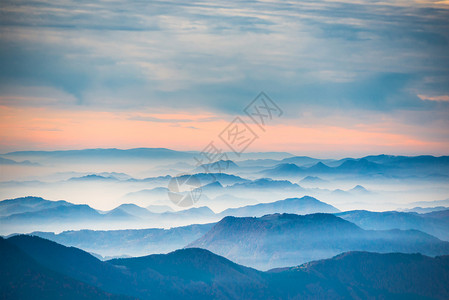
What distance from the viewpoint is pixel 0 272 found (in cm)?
19950

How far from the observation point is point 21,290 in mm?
195000

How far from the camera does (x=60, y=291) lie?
19912cm

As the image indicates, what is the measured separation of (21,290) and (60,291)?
383 inches

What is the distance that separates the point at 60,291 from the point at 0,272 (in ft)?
52.2

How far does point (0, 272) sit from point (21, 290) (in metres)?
8.70
